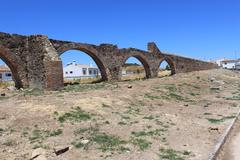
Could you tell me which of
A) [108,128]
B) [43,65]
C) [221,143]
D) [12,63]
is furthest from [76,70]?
[221,143]

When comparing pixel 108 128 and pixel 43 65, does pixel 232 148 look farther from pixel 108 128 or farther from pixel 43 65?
pixel 43 65

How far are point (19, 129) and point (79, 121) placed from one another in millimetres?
1653

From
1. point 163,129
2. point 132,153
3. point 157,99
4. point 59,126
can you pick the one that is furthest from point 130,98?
point 132,153

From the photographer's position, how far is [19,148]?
7.54 metres

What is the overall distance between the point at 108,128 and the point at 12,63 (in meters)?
9.47

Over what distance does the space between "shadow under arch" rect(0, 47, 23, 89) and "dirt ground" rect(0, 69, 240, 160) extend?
5579 millimetres

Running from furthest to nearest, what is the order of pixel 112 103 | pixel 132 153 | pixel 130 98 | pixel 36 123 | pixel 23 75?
1. pixel 23 75
2. pixel 130 98
3. pixel 112 103
4. pixel 36 123
5. pixel 132 153

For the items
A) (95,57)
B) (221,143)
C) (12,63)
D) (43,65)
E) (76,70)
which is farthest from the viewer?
(76,70)

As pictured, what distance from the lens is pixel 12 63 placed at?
56.0 feet

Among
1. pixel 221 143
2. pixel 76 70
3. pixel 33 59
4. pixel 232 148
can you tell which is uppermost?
pixel 33 59

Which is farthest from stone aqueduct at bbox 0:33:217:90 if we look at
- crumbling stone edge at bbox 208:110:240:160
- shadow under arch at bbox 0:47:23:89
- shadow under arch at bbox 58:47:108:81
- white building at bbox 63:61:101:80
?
white building at bbox 63:61:101:80

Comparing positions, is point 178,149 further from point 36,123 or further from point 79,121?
A: point 36,123

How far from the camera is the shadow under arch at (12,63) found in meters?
16.7

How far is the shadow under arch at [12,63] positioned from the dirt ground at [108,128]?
5579mm
